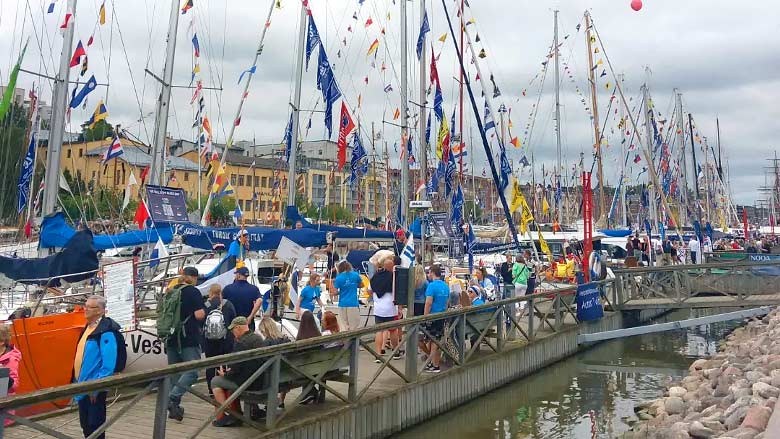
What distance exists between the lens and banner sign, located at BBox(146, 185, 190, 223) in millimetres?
13400

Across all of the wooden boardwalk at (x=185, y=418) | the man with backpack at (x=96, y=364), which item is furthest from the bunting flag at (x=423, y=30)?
the man with backpack at (x=96, y=364)

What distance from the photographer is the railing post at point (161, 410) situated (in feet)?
21.9

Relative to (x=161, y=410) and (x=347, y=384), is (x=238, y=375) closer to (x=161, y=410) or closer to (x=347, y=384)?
(x=161, y=410)

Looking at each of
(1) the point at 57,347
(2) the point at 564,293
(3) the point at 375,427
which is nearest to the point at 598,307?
(2) the point at 564,293

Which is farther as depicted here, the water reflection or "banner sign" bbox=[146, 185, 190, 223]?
"banner sign" bbox=[146, 185, 190, 223]

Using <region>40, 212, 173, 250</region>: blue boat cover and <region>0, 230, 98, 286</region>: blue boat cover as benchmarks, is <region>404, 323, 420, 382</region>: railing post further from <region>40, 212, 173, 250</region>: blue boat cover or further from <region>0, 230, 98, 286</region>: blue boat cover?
<region>40, 212, 173, 250</region>: blue boat cover

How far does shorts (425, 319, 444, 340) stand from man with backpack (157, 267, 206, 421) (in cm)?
445

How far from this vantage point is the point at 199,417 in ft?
28.8

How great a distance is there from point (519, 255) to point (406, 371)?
8738 mm

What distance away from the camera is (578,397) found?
45.5 feet

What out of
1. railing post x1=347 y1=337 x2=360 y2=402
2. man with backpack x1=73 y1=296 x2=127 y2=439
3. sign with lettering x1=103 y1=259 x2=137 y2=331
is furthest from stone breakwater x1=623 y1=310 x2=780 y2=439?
sign with lettering x1=103 y1=259 x2=137 y2=331

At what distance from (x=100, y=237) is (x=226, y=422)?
7.67 m

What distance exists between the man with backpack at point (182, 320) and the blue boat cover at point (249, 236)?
5.89 m

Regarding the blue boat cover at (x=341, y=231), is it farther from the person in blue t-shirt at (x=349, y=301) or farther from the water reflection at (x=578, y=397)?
the water reflection at (x=578, y=397)
